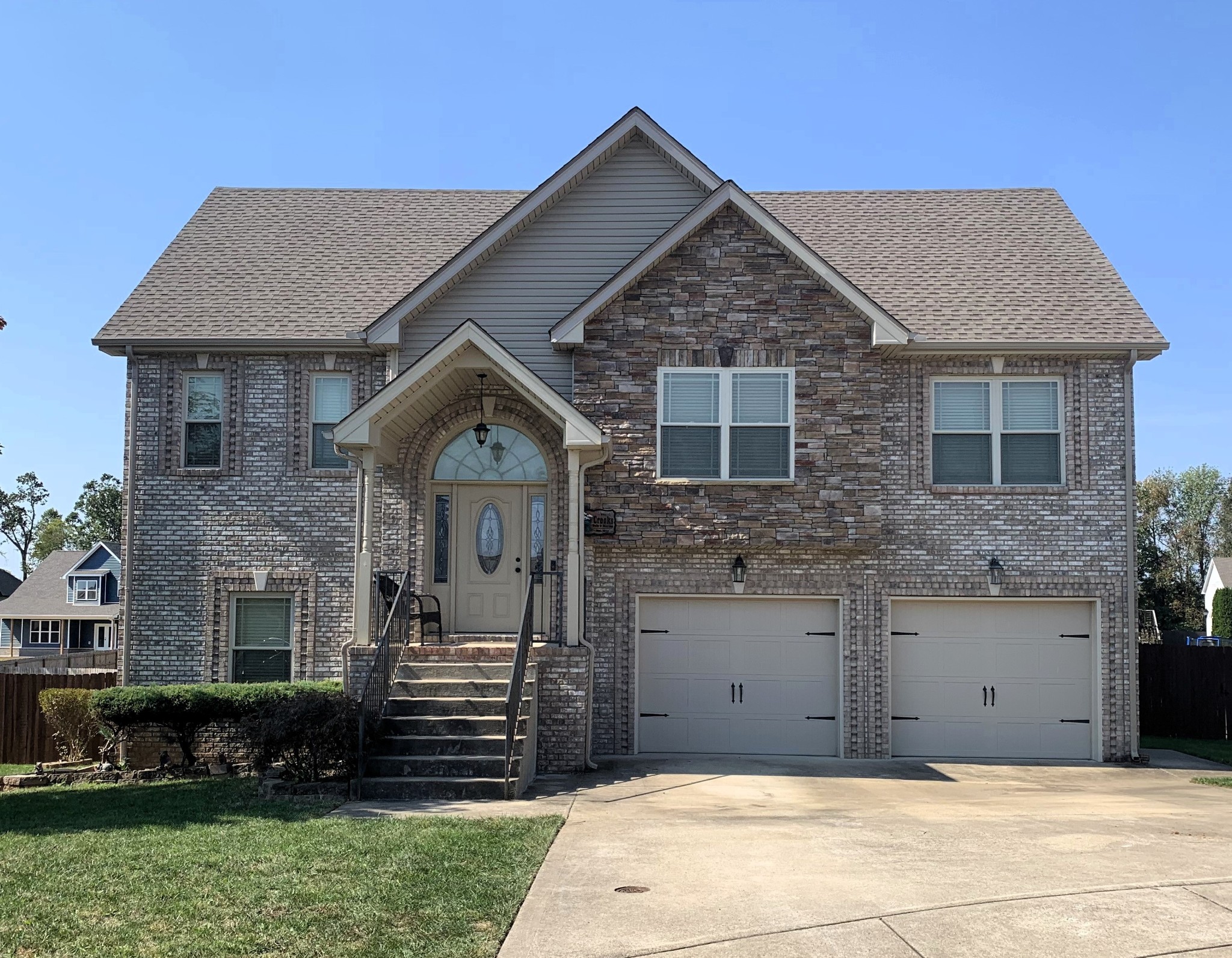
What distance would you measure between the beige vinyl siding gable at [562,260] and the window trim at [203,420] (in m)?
2.87

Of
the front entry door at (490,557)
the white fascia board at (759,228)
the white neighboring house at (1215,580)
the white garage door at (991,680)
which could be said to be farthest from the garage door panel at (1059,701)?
the white neighboring house at (1215,580)

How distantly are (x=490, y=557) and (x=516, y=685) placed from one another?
397 centimetres

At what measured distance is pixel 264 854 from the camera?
8773 millimetres

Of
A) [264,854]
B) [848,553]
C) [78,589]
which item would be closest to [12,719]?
[264,854]

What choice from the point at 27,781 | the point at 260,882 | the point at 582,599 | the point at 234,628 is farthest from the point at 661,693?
the point at 260,882

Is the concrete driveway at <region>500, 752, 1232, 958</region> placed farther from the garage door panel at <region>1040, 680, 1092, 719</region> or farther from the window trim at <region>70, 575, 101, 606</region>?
the window trim at <region>70, 575, 101, 606</region>

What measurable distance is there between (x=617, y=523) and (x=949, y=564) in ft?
15.4

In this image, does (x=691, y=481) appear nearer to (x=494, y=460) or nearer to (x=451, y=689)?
(x=494, y=460)

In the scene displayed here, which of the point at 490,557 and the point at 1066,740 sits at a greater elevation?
the point at 490,557

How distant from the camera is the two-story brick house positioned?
1584 centimetres

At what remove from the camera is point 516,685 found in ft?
41.0

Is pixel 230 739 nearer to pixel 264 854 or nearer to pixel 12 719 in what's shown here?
pixel 12 719

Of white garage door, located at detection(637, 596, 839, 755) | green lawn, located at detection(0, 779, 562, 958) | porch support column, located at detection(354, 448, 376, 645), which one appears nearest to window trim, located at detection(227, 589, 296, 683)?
porch support column, located at detection(354, 448, 376, 645)

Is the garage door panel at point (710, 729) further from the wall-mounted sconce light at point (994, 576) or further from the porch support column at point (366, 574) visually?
the porch support column at point (366, 574)
